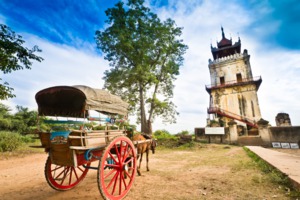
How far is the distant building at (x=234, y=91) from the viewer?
21.6m

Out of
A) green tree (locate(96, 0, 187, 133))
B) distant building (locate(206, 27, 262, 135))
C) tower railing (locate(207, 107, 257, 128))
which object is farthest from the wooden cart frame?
tower railing (locate(207, 107, 257, 128))

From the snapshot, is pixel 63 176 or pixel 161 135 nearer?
pixel 63 176

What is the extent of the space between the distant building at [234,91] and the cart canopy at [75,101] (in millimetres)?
18891

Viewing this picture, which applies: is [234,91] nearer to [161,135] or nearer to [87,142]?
[161,135]

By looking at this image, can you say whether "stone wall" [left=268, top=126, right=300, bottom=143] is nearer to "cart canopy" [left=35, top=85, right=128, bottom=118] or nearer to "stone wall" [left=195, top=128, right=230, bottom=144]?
"stone wall" [left=195, top=128, right=230, bottom=144]

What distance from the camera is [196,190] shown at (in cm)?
389

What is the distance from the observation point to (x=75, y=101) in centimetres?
462

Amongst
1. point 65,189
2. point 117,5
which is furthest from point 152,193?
point 117,5

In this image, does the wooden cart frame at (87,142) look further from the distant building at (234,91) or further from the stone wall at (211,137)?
the distant building at (234,91)

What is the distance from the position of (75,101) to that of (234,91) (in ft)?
79.5

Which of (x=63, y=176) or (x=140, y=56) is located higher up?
(x=140, y=56)

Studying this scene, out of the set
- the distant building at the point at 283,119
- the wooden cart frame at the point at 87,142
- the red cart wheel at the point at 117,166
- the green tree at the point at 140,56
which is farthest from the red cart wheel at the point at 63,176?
the distant building at the point at 283,119

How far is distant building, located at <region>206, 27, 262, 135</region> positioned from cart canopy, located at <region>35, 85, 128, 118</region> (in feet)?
62.0

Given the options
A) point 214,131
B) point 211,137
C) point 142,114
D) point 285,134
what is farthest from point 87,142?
point 285,134
